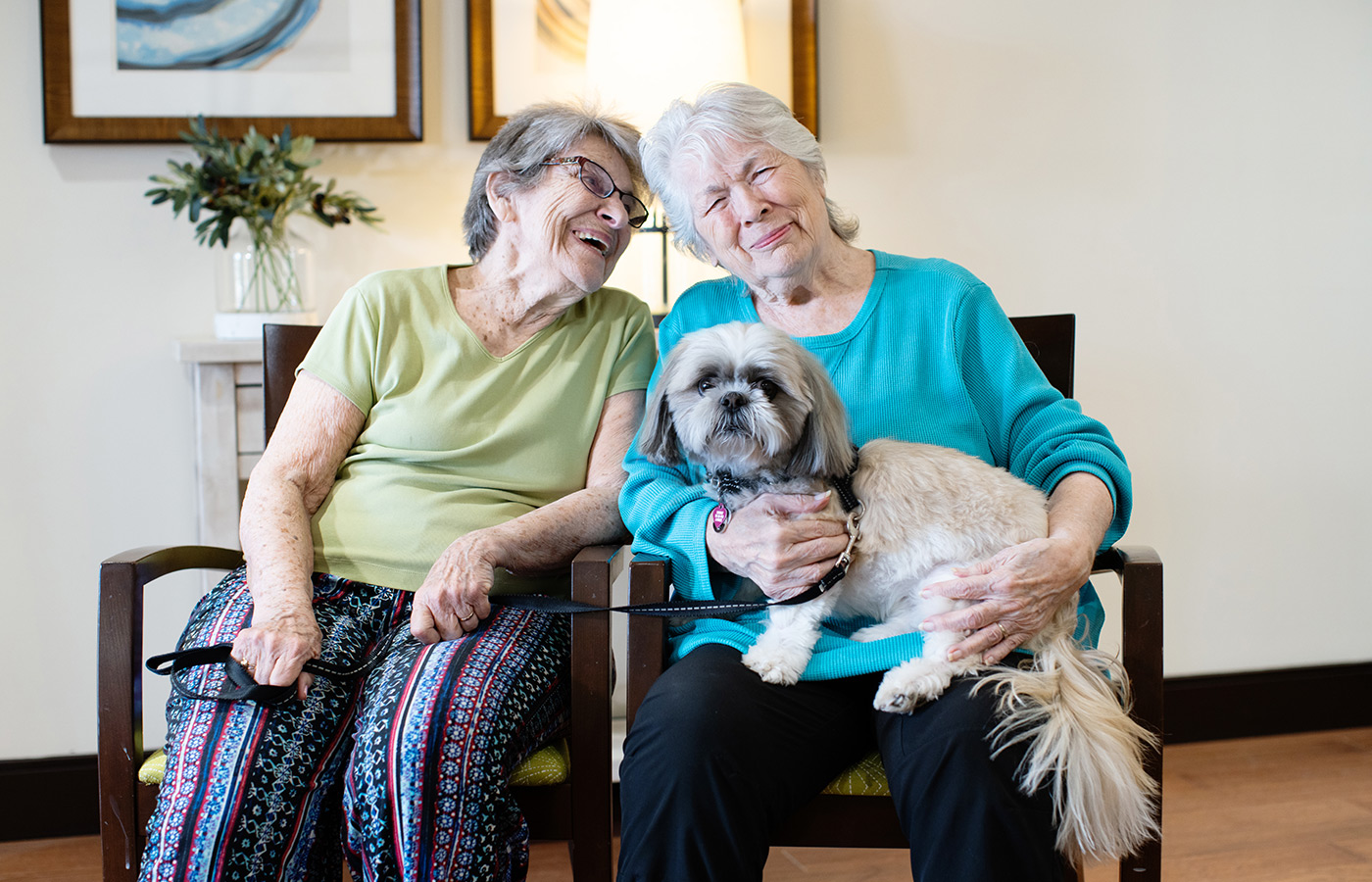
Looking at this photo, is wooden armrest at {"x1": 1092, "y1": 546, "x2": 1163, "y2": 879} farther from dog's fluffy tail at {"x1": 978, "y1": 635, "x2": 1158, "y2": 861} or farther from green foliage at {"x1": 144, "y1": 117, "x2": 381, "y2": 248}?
green foliage at {"x1": 144, "y1": 117, "x2": 381, "y2": 248}

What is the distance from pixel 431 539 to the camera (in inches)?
57.4

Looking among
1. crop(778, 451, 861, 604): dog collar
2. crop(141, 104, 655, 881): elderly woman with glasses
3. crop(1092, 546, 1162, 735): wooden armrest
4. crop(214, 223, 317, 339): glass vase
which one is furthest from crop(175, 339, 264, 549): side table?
crop(1092, 546, 1162, 735): wooden armrest

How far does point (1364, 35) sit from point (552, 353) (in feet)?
7.53

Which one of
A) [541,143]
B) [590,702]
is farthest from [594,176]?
[590,702]

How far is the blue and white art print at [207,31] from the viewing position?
6.75 ft

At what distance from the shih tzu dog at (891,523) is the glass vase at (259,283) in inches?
42.3

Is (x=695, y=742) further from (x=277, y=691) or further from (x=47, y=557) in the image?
(x=47, y=557)

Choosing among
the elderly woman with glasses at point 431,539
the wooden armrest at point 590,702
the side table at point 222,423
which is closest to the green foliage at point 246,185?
the side table at point 222,423

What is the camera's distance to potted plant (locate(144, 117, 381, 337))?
6.32 ft

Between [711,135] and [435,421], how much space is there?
0.61 m

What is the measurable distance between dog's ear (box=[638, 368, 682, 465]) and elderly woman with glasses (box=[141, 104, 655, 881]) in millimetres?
208

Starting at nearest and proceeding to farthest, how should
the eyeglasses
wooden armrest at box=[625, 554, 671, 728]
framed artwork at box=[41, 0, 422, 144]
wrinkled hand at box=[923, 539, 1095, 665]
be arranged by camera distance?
wrinkled hand at box=[923, 539, 1095, 665] → wooden armrest at box=[625, 554, 671, 728] → the eyeglasses → framed artwork at box=[41, 0, 422, 144]

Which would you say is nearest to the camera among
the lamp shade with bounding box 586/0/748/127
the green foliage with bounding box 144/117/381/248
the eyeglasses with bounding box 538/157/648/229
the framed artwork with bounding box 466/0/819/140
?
the eyeglasses with bounding box 538/157/648/229

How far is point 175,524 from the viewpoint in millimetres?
2205
